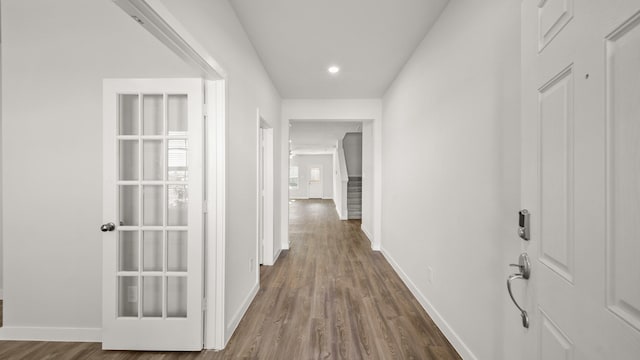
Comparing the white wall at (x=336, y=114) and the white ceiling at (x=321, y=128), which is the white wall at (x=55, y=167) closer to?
the white wall at (x=336, y=114)

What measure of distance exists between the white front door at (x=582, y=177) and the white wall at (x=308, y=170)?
14529mm

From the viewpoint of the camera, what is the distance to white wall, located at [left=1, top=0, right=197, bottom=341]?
7.04ft

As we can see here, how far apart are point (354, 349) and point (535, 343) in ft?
4.62

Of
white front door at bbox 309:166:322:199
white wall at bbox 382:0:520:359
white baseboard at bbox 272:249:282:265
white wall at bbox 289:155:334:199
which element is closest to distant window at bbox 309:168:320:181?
white front door at bbox 309:166:322:199

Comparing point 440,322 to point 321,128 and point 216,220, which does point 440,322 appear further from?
point 321,128

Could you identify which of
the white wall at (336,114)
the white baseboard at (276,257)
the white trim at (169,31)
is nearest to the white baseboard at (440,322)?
the white wall at (336,114)

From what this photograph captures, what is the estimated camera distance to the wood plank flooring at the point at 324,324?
198 cm

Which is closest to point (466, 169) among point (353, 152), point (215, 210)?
point (215, 210)

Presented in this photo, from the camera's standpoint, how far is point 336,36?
2.78 m

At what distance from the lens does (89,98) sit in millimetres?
2164

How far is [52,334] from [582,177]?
3.30 m

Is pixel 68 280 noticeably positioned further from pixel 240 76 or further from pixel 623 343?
pixel 623 343

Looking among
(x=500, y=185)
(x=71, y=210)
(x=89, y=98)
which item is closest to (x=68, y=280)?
(x=71, y=210)

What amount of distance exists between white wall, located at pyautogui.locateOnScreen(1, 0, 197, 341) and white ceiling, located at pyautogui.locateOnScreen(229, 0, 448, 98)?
1.23 m
